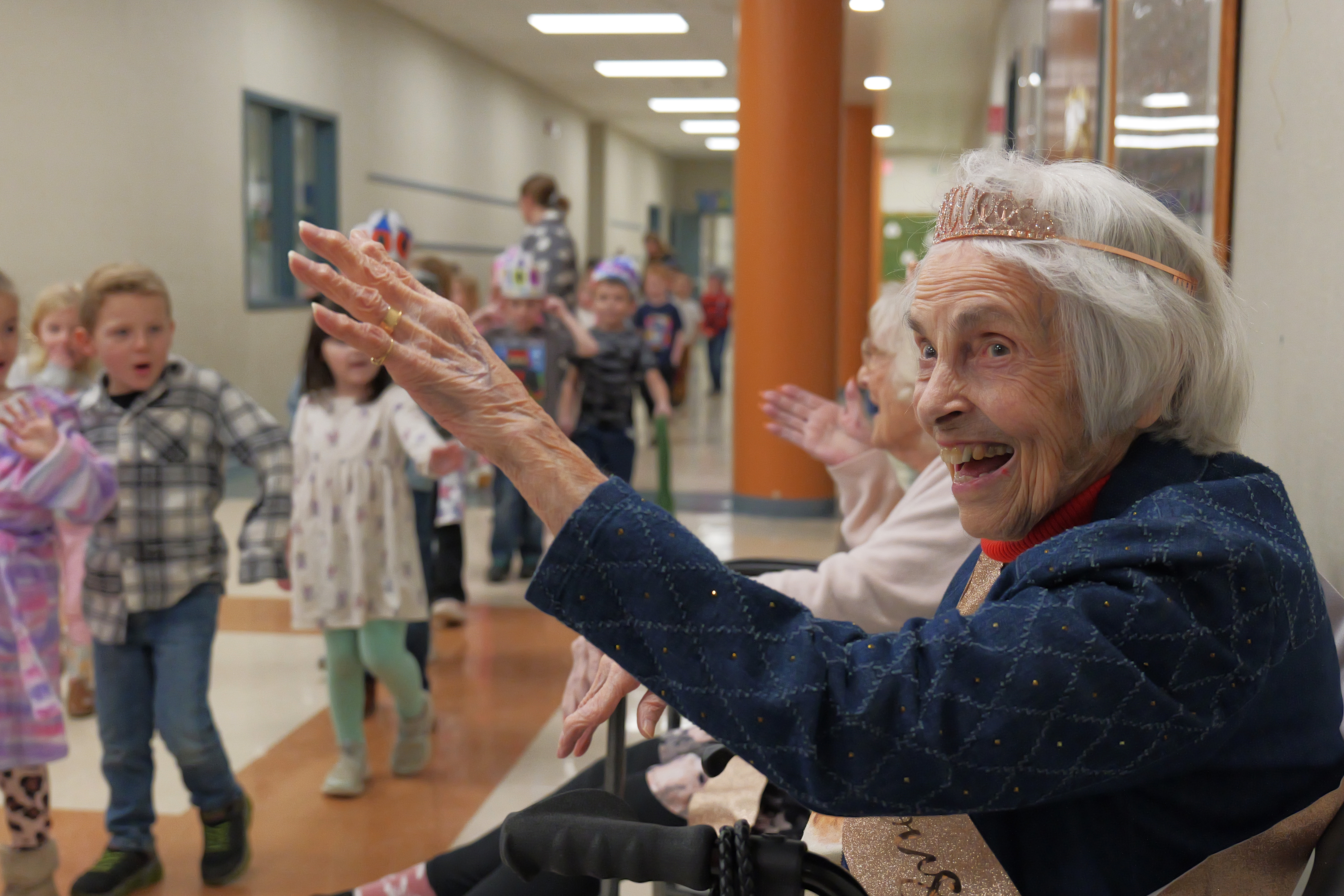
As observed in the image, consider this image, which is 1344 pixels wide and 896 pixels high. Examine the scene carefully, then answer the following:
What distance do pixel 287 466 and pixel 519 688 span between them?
1513 millimetres

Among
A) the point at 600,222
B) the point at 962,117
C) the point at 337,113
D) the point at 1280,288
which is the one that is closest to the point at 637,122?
the point at 600,222

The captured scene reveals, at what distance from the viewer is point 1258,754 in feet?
3.26

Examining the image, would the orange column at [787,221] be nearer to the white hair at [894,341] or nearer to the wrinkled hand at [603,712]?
the white hair at [894,341]

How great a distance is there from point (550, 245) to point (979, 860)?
4931mm

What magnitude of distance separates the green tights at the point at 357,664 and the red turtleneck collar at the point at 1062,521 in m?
2.23

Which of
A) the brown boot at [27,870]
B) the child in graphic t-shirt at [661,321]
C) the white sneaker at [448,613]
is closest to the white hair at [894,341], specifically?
the brown boot at [27,870]

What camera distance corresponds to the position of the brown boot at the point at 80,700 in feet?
11.9

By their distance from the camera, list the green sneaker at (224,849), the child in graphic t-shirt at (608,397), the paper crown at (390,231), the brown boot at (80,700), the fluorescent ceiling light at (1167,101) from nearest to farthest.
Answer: the fluorescent ceiling light at (1167,101)
the green sneaker at (224,849)
the brown boot at (80,700)
the paper crown at (390,231)
the child in graphic t-shirt at (608,397)

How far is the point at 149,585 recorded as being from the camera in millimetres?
2518

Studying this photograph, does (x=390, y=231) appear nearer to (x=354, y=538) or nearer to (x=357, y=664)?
(x=354, y=538)

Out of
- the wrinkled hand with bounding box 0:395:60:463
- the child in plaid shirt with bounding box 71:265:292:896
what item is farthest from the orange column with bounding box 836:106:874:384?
the wrinkled hand with bounding box 0:395:60:463

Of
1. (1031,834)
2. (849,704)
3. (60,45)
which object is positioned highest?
(60,45)

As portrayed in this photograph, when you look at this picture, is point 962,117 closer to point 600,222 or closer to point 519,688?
point 600,222

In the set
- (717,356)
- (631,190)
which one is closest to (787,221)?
(717,356)
